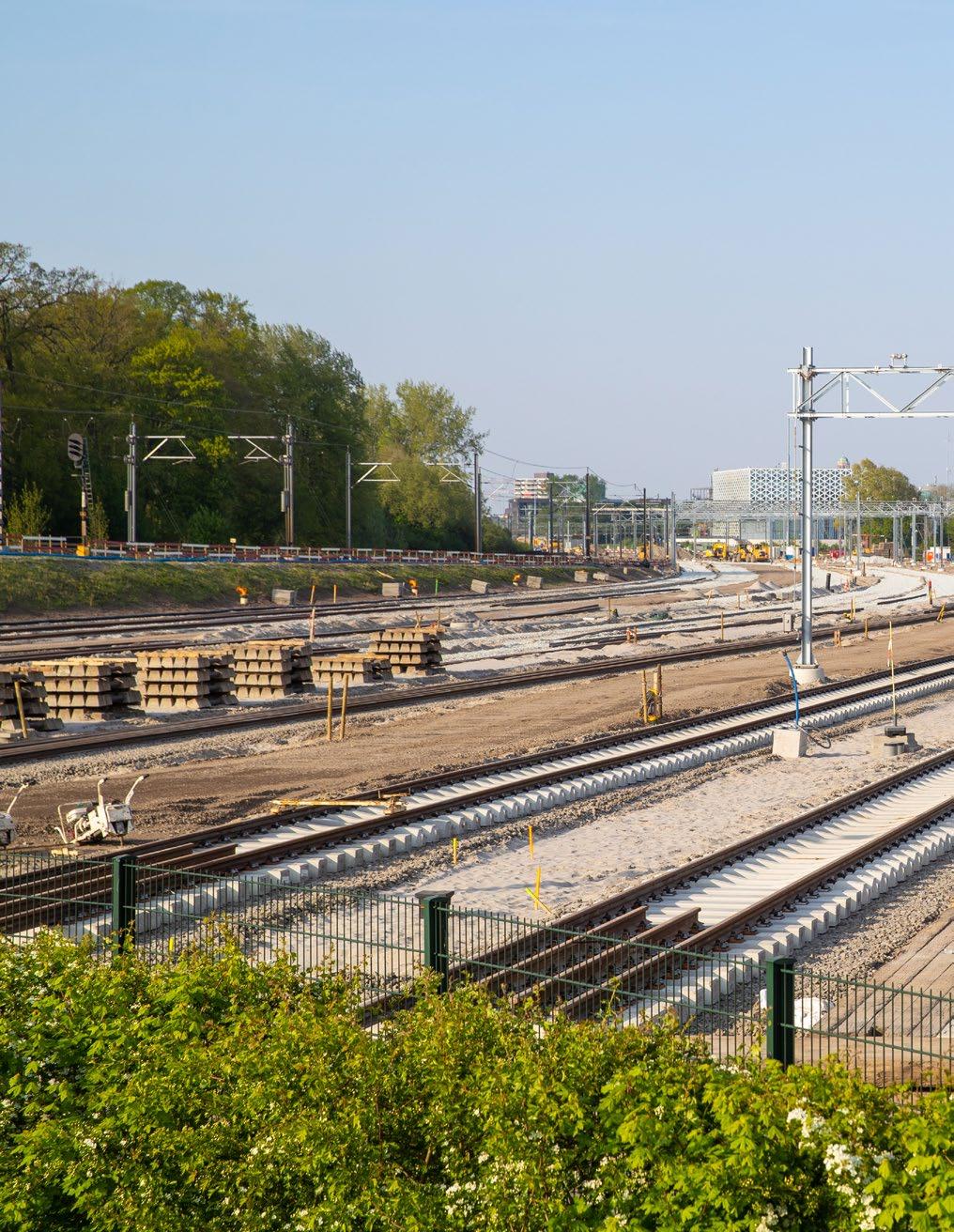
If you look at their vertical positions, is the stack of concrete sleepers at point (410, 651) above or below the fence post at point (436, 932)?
below

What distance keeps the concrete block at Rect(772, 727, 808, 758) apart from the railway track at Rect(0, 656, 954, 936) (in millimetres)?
908

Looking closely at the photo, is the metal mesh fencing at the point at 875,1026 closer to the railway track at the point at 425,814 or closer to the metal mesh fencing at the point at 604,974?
the metal mesh fencing at the point at 604,974

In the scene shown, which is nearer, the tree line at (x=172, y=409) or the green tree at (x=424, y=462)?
the tree line at (x=172, y=409)

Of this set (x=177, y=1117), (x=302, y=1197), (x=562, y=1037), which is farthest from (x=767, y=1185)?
(x=177, y=1117)

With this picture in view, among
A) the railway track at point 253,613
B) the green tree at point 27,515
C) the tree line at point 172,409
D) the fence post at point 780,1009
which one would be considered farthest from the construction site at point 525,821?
the tree line at point 172,409

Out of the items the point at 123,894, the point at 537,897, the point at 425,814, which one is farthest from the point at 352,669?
the point at 123,894

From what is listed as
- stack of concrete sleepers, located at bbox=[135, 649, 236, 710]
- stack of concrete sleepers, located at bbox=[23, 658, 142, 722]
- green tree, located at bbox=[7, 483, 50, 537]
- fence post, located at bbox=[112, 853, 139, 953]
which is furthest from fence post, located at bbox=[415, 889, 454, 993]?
green tree, located at bbox=[7, 483, 50, 537]

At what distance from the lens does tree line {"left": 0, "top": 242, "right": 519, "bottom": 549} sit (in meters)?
86.2

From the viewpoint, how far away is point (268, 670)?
36719 mm

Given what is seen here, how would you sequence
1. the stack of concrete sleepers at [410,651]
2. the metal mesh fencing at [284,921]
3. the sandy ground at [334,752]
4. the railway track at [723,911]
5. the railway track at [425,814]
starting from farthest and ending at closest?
the stack of concrete sleepers at [410,651] → the sandy ground at [334,752] → the railway track at [425,814] → the metal mesh fencing at [284,921] → the railway track at [723,911]

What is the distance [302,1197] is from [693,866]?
11.2 meters

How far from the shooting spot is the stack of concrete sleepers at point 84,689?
3209 cm

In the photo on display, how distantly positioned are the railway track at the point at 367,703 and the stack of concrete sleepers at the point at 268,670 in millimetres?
1276

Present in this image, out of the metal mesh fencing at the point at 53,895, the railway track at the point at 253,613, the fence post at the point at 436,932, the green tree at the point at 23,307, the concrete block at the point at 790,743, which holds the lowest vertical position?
the concrete block at the point at 790,743
